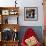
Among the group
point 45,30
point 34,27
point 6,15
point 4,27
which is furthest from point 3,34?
point 45,30

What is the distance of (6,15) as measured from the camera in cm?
608

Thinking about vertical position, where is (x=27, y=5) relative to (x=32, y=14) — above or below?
above

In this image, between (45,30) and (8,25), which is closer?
(45,30)

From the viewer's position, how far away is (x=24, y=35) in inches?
235

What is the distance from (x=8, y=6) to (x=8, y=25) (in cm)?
72

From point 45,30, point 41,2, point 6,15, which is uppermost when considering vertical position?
point 41,2

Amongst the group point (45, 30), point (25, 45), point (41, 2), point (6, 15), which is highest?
point (41, 2)

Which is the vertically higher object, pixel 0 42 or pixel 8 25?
pixel 8 25

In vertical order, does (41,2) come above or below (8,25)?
above

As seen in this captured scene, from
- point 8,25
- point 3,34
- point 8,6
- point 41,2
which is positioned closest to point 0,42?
point 3,34

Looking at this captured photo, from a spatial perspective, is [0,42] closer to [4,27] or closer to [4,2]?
[4,27]

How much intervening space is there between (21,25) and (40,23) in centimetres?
72

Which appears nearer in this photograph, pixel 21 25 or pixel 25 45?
pixel 25 45

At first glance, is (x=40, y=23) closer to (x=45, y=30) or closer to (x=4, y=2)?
(x=45, y=30)
